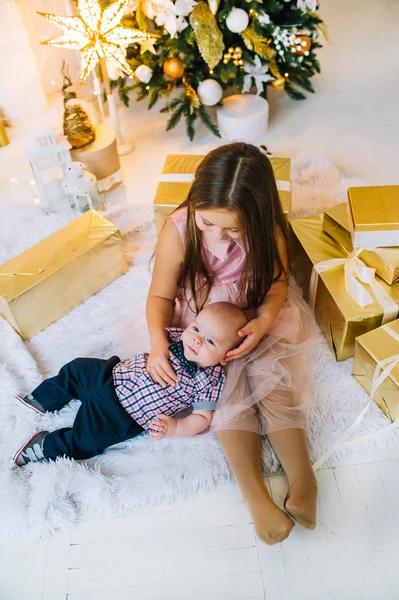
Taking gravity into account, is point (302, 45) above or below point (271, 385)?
above

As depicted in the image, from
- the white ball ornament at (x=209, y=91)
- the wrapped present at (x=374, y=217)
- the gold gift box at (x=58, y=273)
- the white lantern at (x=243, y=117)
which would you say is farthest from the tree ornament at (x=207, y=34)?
the wrapped present at (x=374, y=217)

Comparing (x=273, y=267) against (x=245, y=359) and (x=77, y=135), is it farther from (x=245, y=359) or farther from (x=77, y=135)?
(x=77, y=135)

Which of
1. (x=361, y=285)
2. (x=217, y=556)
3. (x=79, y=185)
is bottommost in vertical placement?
(x=217, y=556)

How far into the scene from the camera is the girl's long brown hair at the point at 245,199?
110 centimetres

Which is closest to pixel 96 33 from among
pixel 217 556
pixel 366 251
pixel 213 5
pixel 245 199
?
pixel 213 5

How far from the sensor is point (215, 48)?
181 centimetres

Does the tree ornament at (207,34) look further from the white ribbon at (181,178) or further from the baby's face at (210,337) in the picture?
the baby's face at (210,337)

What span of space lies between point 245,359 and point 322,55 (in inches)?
70.8

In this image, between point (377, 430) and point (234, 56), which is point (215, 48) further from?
point (377, 430)

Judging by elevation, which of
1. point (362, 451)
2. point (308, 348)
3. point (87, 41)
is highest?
point (87, 41)

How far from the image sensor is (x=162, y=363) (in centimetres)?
123

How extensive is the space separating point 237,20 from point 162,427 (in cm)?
130

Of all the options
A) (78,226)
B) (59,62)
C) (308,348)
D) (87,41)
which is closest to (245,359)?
(308,348)

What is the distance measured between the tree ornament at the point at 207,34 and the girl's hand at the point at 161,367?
3.45 feet
